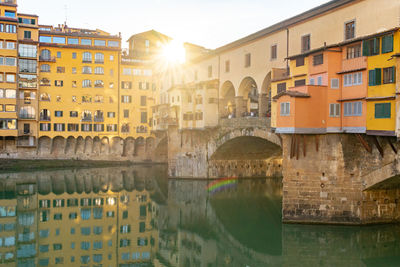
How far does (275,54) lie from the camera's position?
94.8ft

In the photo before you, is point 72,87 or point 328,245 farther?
point 72,87

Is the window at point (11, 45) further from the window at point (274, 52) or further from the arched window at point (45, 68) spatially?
the window at point (274, 52)

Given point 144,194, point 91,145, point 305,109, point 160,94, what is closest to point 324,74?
point 305,109

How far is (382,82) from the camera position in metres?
18.6

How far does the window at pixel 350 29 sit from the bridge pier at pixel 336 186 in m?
5.79

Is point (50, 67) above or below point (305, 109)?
above

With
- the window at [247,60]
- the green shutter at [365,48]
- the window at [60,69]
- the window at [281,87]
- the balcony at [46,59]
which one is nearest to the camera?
the green shutter at [365,48]

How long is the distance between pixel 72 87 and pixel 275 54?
3243cm

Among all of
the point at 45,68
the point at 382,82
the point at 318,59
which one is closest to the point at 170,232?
the point at 318,59

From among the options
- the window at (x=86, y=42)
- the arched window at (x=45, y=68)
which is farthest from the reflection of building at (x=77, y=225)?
the window at (x=86, y=42)

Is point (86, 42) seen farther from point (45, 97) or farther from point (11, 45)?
point (11, 45)

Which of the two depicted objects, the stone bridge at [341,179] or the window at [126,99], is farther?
the window at [126,99]

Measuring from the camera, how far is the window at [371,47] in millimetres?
18750

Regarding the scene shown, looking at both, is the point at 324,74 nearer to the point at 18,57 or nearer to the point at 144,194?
the point at 144,194
